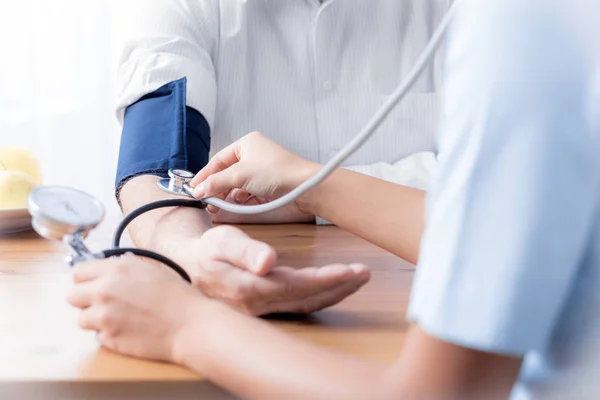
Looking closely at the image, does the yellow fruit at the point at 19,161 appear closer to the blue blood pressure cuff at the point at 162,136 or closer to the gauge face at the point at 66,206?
the blue blood pressure cuff at the point at 162,136

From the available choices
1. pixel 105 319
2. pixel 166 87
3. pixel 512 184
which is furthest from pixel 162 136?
pixel 512 184

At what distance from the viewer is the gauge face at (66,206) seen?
0.63 meters

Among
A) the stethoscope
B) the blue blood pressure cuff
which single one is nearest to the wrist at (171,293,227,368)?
the stethoscope

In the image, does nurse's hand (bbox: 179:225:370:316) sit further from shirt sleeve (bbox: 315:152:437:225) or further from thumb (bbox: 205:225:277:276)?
shirt sleeve (bbox: 315:152:437:225)

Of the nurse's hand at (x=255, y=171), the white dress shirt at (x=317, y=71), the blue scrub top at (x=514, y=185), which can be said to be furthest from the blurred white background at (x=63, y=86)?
the blue scrub top at (x=514, y=185)

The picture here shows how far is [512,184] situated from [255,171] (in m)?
0.52

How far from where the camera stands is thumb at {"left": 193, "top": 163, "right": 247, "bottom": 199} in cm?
89

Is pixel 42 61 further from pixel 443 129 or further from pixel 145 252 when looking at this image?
pixel 443 129

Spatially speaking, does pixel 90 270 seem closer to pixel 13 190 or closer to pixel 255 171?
pixel 255 171

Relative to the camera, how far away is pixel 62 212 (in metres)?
0.64

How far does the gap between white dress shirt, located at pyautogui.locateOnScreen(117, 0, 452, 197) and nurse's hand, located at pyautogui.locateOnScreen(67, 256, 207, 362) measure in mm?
734

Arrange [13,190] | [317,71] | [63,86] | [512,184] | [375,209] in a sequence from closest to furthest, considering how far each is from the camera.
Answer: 1. [512,184]
2. [375,209]
3. [13,190]
4. [317,71]
5. [63,86]

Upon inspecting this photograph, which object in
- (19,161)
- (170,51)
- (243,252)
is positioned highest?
(170,51)

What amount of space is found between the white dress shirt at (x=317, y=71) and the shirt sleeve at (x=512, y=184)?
84 centimetres
